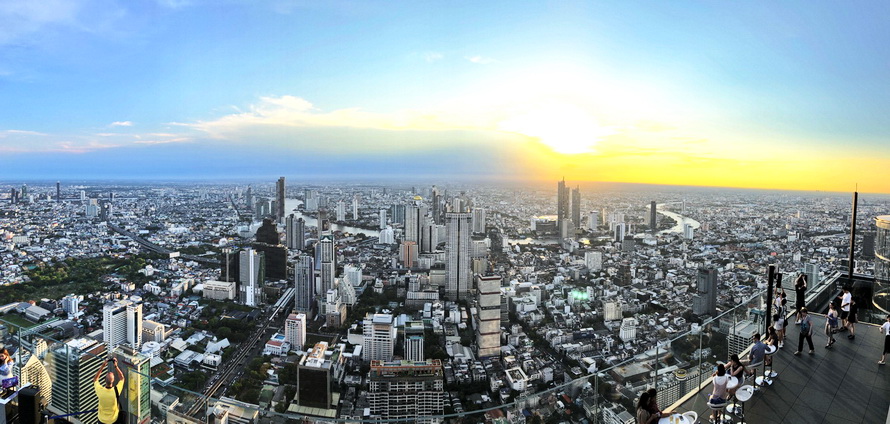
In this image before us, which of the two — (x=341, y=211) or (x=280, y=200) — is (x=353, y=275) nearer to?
(x=280, y=200)

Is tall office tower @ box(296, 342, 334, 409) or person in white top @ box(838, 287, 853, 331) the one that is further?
tall office tower @ box(296, 342, 334, 409)

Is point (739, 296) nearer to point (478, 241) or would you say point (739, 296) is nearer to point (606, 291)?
point (606, 291)

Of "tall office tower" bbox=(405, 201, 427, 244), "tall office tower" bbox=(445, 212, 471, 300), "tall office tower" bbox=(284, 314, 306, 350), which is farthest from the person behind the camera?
"tall office tower" bbox=(405, 201, 427, 244)

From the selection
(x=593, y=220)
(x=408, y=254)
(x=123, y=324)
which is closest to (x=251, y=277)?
(x=123, y=324)

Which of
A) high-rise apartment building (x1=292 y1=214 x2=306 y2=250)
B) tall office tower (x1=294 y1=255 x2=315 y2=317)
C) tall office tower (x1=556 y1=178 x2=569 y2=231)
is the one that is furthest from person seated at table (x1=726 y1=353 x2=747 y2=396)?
tall office tower (x1=556 y1=178 x2=569 y2=231)

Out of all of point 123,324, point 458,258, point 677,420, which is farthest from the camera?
point 458,258

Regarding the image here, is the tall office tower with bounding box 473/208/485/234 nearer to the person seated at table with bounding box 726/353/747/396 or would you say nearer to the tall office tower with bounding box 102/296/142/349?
the tall office tower with bounding box 102/296/142/349

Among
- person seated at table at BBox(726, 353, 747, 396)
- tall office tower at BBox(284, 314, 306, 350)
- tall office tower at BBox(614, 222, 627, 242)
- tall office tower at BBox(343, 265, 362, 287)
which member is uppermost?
person seated at table at BBox(726, 353, 747, 396)
